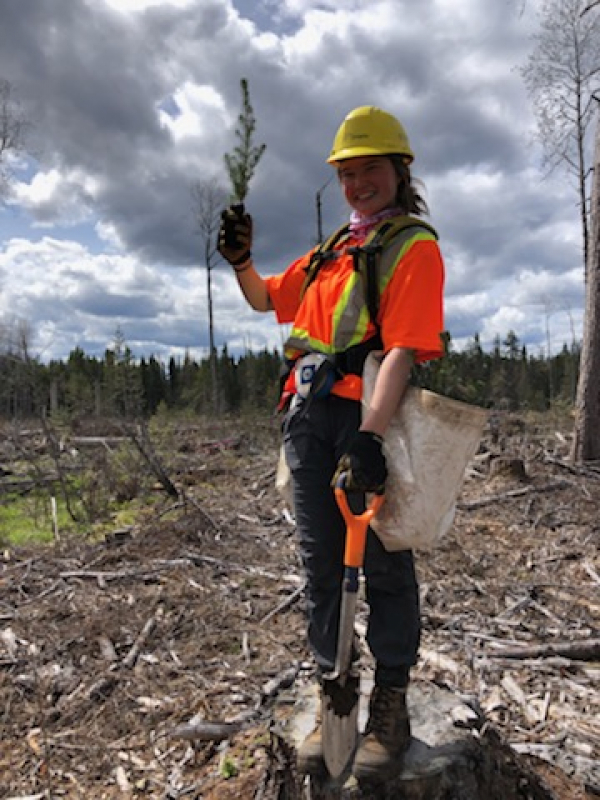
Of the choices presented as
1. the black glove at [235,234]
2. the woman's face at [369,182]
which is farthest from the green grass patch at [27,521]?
the woman's face at [369,182]

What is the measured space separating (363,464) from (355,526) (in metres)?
0.26

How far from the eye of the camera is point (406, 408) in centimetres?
239

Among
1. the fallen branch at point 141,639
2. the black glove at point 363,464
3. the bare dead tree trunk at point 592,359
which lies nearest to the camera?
the black glove at point 363,464

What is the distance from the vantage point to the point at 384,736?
246 cm

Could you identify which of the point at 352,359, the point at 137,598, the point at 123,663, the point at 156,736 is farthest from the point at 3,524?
the point at 352,359

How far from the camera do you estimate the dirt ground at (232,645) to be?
11.1ft

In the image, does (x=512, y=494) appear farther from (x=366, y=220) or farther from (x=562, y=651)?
(x=366, y=220)

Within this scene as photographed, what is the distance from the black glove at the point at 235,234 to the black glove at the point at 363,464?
1.10 meters

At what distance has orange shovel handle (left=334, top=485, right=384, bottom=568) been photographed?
2299 mm

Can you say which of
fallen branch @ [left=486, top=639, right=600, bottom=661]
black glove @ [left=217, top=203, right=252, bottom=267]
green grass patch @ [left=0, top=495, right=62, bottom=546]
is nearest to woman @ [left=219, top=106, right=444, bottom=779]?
black glove @ [left=217, top=203, right=252, bottom=267]

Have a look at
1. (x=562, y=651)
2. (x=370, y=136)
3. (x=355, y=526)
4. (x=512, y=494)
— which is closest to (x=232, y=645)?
(x=562, y=651)

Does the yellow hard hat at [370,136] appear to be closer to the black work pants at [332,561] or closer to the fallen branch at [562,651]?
the black work pants at [332,561]

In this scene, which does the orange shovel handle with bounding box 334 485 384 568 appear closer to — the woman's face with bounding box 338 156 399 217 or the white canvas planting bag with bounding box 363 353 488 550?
the white canvas planting bag with bounding box 363 353 488 550

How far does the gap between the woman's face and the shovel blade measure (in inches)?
74.7
